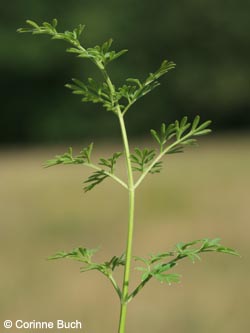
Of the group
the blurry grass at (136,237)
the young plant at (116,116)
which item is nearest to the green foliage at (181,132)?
the young plant at (116,116)

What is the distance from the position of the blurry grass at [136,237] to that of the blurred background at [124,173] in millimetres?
16

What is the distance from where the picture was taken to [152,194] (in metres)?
8.73

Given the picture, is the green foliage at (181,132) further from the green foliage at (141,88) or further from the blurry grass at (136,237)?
the blurry grass at (136,237)

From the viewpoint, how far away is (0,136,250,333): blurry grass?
4.64m

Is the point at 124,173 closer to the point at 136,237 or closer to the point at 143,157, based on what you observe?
the point at 136,237

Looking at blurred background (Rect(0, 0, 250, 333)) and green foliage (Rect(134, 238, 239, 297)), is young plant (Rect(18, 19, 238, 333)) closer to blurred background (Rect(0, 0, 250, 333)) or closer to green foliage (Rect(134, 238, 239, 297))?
green foliage (Rect(134, 238, 239, 297))

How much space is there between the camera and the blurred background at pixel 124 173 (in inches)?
195

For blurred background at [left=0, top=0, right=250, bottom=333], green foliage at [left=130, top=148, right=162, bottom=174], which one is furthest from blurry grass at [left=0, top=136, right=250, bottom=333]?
green foliage at [left=130, top=148, right=162, bottom=174]

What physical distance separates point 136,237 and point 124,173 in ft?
10.2

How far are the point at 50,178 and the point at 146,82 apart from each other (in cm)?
1004

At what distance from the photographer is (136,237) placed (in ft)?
23.5

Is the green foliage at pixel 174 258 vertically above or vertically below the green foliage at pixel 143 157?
below

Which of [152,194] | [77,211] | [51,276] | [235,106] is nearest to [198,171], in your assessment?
[152,194]

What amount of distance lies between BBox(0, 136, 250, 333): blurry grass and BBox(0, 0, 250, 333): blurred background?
0.02m
